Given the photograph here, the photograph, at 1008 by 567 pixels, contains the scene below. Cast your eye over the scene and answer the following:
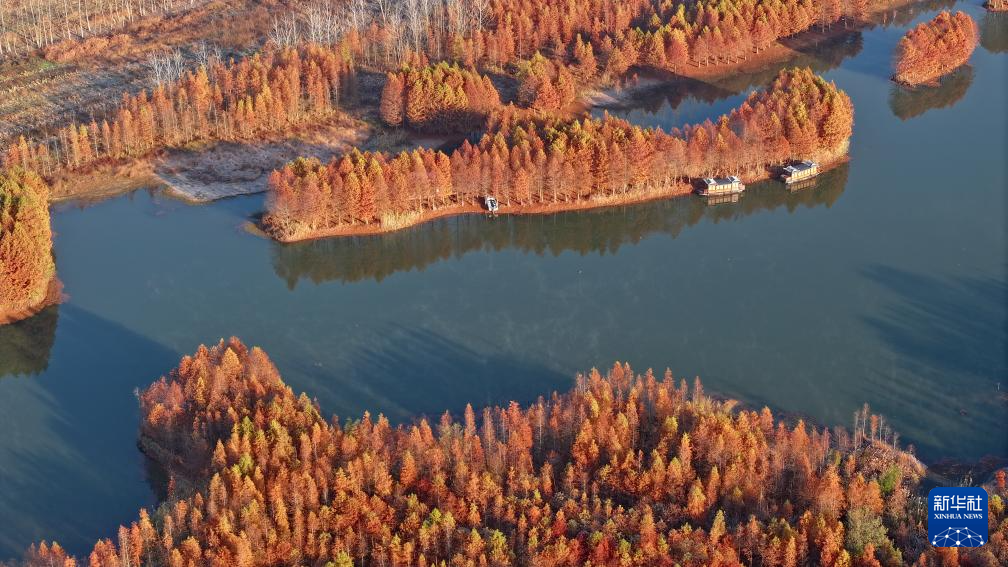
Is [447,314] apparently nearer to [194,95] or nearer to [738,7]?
[194,95]

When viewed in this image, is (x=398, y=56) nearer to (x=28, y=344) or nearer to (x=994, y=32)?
(x=28, y=344)

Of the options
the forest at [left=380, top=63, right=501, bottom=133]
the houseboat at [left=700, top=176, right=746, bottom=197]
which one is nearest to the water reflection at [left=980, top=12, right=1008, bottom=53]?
the houseboat at [left=700, top=176, right=746, bottom=197]

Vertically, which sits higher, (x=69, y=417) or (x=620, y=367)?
(x=620, y=367)

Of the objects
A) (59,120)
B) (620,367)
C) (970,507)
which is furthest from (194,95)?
(970,507)

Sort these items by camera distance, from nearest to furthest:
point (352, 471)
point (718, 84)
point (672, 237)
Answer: point (352, 471) < point (672, 237) < point (718, 84)

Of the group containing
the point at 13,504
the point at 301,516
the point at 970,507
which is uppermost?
the point at 970,507
